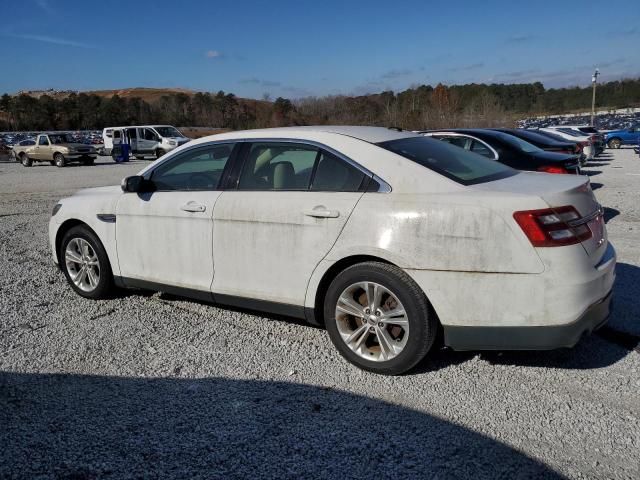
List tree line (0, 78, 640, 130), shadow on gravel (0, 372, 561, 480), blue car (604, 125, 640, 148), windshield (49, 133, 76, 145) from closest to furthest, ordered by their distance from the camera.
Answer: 1. shadow on gravel (0, 372, 561, 480)
2. windshield (49, 133, 76, 145)
3. blue car (604, 125, 640, 148)
4. tree line (0, 78, 640, 130)

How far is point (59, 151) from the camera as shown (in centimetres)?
3056

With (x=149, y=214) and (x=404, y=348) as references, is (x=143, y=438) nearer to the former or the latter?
(x=404, y=348)

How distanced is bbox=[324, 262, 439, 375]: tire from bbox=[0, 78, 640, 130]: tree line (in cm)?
4402

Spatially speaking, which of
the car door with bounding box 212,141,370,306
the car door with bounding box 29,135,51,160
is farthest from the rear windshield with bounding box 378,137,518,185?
the car door with bounding box 29,135,51,160

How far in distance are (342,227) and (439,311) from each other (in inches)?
32.6

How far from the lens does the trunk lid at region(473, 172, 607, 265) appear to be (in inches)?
132

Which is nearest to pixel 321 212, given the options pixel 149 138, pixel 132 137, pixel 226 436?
pixel 226 436

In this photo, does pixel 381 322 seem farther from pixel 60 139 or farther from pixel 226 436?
pixel 60 139

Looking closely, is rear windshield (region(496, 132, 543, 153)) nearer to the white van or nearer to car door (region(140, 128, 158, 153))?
the white van

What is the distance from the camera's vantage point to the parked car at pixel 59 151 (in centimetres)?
3036

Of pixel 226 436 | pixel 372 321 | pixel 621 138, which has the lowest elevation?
pixel 226 436

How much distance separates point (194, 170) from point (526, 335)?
2.92 meters

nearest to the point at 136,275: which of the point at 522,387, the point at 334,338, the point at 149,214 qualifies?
the point at 149,214

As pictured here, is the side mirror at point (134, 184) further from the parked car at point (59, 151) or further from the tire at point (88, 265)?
the parked car at point (59, 151)
